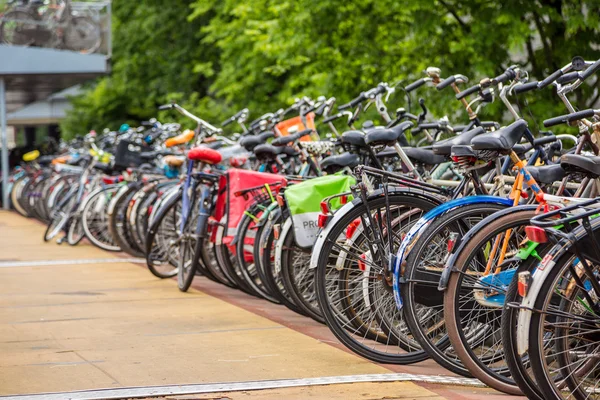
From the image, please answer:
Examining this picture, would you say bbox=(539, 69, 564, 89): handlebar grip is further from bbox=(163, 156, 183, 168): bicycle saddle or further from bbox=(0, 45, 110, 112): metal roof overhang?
bbox=(0, 45, 110, 112): metal roof overhang

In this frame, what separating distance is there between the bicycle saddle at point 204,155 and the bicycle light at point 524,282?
4424 mm

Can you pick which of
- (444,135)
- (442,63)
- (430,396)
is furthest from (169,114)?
(430,396)

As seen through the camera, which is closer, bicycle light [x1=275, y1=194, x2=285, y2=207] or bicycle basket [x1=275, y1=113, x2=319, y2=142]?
bicycle light [x1=275, y1=194, x2=285, y2=207]

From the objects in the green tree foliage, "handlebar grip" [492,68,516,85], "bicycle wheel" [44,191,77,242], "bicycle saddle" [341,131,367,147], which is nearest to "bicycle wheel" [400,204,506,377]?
"handlebar grip" [492,68,516,85]

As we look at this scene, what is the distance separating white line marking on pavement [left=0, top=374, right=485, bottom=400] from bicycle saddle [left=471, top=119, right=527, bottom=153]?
1.10 meters

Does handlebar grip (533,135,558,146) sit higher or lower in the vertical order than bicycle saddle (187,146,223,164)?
higher

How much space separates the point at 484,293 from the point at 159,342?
2.16m

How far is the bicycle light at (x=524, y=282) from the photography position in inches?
160

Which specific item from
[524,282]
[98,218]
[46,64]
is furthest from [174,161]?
[46,64]

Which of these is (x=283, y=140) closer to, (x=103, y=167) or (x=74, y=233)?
(x=103, y=167)

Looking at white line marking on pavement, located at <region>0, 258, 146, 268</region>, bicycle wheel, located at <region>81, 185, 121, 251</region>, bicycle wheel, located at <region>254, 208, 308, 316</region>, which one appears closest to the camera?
bicycle wheel, located at <region>254, 208, 308, 316</region>

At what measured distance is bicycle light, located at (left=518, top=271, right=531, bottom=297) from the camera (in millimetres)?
4055

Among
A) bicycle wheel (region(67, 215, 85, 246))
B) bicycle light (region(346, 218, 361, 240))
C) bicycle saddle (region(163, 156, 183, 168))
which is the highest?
bicycle saddle (region(163, 156, 183, 168))

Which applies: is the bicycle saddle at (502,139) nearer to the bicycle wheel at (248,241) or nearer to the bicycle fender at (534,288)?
the bicycle fender at (534,288)
